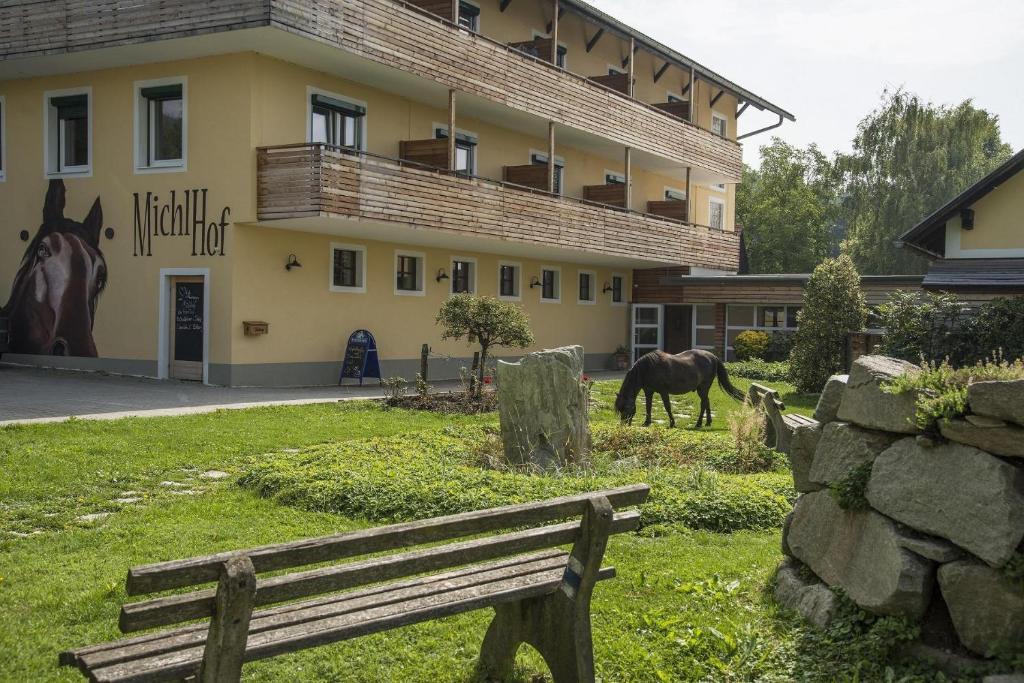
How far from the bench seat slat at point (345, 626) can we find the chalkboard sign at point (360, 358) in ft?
56.7

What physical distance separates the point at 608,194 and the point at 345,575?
27250 mm

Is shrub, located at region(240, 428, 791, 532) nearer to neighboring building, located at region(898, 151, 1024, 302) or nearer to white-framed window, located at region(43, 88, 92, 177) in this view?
neighboring building, located at region(898, 151, 1024, 302)

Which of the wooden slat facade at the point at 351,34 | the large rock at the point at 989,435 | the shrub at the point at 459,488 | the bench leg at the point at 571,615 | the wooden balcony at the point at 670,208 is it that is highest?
the wooden slat facade at the point at 351,34

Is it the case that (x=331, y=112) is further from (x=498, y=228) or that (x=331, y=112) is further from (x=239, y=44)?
(x=498, y=228)

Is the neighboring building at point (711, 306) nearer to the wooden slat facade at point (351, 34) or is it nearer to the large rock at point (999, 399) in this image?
the wooden slat facade at point (351, 34)

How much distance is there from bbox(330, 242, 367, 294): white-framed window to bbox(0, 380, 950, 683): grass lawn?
10.7 meters

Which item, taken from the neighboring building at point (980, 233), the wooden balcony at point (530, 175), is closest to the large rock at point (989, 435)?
the neighboring building at point (980, 233)

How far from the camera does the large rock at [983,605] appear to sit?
460 centimetres

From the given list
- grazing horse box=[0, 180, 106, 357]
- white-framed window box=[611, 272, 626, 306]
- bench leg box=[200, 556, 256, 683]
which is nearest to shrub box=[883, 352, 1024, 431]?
bench leg box=[200, 556, 256, 683]

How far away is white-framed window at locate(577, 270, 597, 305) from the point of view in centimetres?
3156

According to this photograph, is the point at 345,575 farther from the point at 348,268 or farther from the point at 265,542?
the point at 348,268

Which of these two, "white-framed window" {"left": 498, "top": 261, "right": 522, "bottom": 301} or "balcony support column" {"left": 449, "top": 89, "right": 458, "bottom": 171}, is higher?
"balcony support column" {"left": 449, "top": 89, "right": 458, "bottom": 171}

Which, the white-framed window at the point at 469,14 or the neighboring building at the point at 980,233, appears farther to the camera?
the white-framed window at the point at 469,14

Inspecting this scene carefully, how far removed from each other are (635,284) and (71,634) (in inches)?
1185
